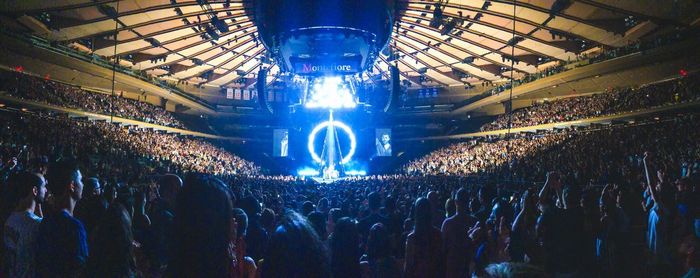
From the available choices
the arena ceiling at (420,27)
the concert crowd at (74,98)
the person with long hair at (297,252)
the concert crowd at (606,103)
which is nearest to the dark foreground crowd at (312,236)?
the person with long hair at (297,252)

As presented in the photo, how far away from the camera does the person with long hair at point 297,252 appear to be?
2.49m

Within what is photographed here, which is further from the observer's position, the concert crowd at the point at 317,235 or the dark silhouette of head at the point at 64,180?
the dark silhouette of head at the point at 64,180

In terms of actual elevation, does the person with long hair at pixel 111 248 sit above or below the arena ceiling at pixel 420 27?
below

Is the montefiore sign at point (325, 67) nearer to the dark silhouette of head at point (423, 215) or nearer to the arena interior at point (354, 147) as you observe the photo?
the arena interior at point (354, 147)

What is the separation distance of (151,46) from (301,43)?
16.1 m

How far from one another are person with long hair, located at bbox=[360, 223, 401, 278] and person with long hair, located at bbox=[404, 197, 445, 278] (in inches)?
7.1

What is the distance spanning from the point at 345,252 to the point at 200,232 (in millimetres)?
1434

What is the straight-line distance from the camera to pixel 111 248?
3.85m

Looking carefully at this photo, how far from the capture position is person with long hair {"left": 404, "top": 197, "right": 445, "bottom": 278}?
4410 millimetres

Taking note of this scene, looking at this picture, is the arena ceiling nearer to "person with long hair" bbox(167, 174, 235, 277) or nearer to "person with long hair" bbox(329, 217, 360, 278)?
"person with long hair" bbox(329, 217, 360, 278)

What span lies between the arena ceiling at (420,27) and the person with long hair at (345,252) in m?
18.1

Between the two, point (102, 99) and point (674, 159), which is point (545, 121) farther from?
point (102, 99)

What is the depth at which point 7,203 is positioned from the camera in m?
4.27

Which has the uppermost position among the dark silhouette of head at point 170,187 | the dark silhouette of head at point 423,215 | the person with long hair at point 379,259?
the dark silhouette of head at point 170,187
